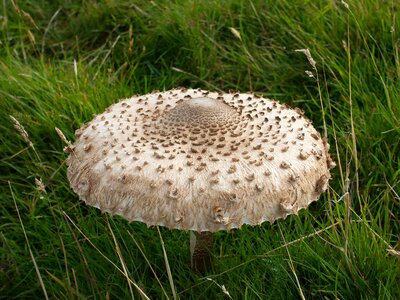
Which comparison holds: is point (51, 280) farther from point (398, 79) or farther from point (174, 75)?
point (398, 79)

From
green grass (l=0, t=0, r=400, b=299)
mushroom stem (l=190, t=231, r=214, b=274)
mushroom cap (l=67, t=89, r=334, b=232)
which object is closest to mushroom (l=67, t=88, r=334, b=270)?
mushroom cap (l=67, t=89, r=334, b=232)

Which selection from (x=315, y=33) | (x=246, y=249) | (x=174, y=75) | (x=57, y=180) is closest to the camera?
(x=246, y=249)

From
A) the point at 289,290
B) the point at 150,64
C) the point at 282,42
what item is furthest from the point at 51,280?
the point at 282,42

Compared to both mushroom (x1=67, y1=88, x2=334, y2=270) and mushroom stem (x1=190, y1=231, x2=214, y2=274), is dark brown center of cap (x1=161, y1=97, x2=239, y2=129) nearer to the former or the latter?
mushroom (x1=67, y1=88, x2=334, y2=270)

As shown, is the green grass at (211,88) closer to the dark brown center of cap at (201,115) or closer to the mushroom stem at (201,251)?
the mushroom stem at (201,251)

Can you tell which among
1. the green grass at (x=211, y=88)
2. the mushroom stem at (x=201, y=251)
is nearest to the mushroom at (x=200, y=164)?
the green grass at (x=211, y=88)

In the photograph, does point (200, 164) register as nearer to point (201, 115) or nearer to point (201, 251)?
point (201, 115)

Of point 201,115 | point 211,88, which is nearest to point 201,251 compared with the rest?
point 201,115
